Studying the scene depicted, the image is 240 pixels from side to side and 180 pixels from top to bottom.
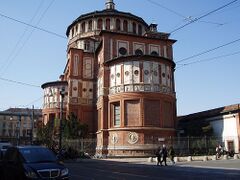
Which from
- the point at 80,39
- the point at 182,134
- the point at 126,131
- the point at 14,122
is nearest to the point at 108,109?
the point at 126,131

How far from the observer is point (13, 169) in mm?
10625

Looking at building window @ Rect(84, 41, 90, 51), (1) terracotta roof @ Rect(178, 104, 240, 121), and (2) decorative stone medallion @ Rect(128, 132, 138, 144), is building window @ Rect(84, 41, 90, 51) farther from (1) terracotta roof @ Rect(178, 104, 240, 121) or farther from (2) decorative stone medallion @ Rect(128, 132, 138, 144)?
(2) decorative stone medallion @ Rect(128, 132, 138, 144)

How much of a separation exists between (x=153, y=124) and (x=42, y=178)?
28.6 m

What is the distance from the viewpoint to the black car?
9.62 meters

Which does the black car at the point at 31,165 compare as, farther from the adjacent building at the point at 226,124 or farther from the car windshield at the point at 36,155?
the adjacent building at the point at 226,124

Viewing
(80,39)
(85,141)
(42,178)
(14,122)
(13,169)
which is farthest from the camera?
(14,122)

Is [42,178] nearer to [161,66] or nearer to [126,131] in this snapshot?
[126,131]

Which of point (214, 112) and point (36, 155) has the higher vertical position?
point (214, 112)

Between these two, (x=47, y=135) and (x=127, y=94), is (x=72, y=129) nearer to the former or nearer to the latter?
(x=47, y=135)

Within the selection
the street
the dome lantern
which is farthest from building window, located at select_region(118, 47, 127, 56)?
the street

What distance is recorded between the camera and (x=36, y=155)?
1088cm

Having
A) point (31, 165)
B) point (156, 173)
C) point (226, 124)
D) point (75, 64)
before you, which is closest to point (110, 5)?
point (75, 64)

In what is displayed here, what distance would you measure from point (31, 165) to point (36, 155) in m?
0.97

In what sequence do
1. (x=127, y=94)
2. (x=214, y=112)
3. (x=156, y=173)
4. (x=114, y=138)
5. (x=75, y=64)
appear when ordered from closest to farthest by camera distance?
(x=156, y=173) < (x=114, y=138) < (x=127, y=94) < (x=214, y=112) < (x=75, y=64)
